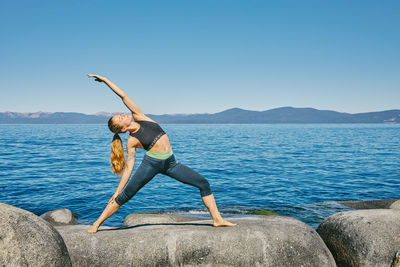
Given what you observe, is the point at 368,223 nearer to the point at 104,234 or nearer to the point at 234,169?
the point at 104,234

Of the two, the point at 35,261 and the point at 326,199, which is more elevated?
the point at 35,261

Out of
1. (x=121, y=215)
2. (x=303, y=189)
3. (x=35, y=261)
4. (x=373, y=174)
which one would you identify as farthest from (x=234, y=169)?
(x=35, y=261)

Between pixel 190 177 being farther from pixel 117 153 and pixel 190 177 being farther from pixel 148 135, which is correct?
pixel 117 153

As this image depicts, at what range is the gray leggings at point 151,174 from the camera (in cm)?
556

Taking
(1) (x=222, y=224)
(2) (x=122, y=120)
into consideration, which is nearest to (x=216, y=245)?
(1) (x=222, y=224)

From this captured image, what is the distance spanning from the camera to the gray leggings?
219 inches

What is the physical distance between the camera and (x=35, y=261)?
409 centimetres

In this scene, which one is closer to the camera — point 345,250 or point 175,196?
point 345,250

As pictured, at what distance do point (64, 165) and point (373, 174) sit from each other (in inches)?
1015

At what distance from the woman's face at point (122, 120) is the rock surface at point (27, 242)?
1911 millimetres

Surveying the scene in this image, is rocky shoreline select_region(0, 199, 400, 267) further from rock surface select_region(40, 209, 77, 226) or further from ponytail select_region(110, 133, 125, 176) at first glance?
rock surface select_region(40, 209, 77, 226)

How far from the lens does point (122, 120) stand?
5484 mm

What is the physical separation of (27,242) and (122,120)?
90.8 inches

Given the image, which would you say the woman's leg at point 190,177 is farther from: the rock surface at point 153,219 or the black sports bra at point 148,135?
the rock surface at point 153,219
